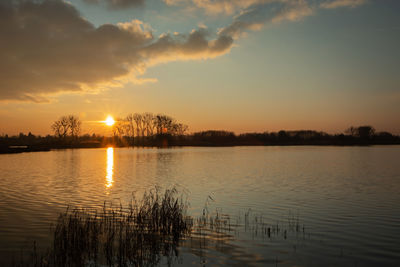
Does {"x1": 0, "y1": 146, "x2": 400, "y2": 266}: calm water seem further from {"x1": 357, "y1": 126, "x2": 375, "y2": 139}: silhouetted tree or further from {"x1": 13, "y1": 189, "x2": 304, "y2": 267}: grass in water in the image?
{"x1": 357, "y1": 126, "x2": 375, "y2": 139}: silhouetted tree

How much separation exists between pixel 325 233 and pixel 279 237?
224 centimetres

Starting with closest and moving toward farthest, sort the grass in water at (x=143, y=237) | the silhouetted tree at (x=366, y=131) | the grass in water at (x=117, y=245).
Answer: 1. the grass in water at (x=117, y=245)
2. the grass in water at (x=143, y=237)
3. the silhouetted tree at (x=366, y=131)

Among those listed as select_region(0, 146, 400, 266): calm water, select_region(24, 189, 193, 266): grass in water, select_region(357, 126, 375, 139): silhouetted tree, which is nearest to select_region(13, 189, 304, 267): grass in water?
select_region(24, 189, 193, 266): grass in water

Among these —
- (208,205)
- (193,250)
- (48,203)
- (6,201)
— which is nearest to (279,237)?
(193,250)

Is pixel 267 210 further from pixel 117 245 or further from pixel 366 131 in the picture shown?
pixel 366 131

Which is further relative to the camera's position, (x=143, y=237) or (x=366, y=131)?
(x=366, y=131)

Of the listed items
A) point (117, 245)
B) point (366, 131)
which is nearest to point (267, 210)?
point (117, 245)

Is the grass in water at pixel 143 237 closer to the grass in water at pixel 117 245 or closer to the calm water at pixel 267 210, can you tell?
the grass in water at pixel 117 245

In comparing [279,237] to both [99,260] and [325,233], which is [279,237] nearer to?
[325,233]

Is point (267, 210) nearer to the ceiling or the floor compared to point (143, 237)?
nearer to the floor

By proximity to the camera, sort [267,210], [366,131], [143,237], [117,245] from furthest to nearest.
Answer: [366,131] < [267,210] < [143,237] < [117,245]

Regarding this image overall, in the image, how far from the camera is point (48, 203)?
1948 centimetres

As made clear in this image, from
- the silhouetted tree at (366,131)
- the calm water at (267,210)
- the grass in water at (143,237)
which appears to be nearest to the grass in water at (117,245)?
the grass in water at (143,237)

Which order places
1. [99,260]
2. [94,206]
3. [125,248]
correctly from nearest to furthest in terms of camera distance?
[99,260] → [125,248] → [94,206]
